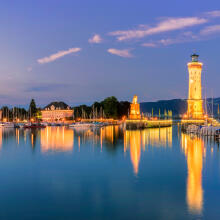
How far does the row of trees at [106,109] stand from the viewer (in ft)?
418

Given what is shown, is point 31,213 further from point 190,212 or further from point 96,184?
point 190,212

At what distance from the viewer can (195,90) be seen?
124 m

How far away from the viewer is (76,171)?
25.3 meters

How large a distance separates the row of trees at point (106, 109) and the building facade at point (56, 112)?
2875 cm

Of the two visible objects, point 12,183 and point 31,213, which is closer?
point 31,213

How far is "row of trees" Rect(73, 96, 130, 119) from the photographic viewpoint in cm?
12750

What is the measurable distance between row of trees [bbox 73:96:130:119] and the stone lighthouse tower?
29.3 m

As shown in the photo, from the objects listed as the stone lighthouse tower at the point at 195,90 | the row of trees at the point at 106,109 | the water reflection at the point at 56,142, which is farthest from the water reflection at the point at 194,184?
the row of trees at the point at 106,109

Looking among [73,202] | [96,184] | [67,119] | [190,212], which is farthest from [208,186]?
[67,119]

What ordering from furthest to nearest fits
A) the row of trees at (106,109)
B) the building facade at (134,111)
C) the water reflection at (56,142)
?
the row of trees at (106,109) < the building facade at (134,111) < the water reflection at (56,142)

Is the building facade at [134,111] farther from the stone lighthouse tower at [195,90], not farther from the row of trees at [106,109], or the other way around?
the stone lighthouse tower at [195,90]

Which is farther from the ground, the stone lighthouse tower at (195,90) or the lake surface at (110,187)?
the stone lighthouse tower at (195,90)

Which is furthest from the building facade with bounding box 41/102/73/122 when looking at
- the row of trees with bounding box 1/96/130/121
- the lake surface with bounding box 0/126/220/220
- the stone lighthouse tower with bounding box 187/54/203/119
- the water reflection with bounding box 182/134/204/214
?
the water reflection with bounding box 182/134/204/214

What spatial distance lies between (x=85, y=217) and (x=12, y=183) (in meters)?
8.86
